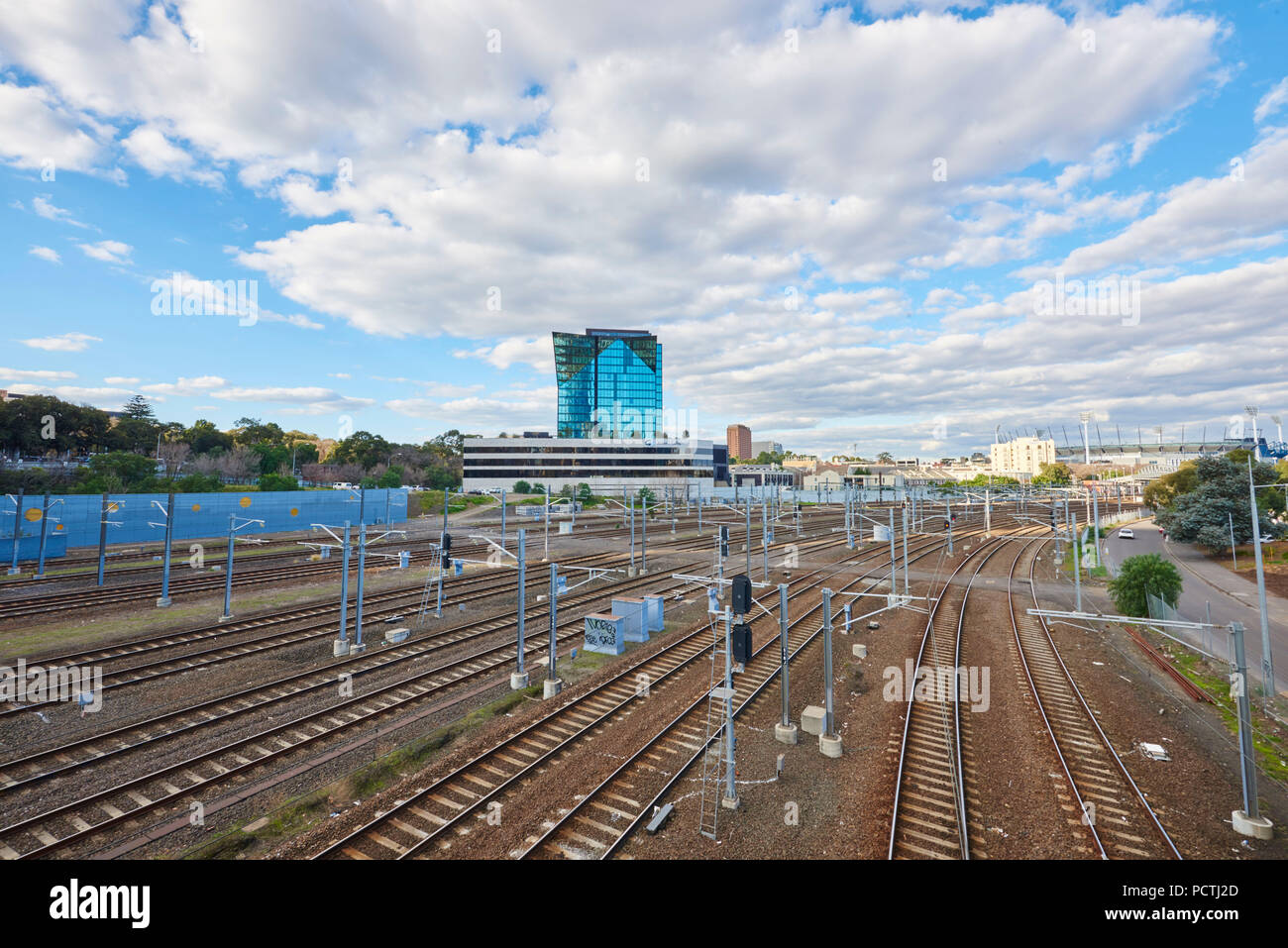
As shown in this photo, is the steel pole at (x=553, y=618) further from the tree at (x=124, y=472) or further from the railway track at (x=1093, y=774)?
the tree at (x=124, y=472)

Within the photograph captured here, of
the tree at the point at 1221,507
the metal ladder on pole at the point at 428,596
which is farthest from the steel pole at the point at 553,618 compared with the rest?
the tree at the point at 1221,507

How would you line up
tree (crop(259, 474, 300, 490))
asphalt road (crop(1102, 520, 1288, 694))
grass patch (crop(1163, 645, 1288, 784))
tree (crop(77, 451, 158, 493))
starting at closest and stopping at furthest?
1. grass patch (crop(1163, 645, 1288, 784))
2. asphalt road (crop(1102, 520, 1288, 694))
3. tree (crop(77, 451, 158, 493))
4. tree (crop(259, 474, 300, 490))

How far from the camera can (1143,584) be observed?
26.2 meters

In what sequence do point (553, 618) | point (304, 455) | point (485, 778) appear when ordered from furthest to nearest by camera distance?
point (304, 455)
point (553, 618)
point (485, 778)

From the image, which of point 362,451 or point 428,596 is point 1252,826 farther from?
point 362,451

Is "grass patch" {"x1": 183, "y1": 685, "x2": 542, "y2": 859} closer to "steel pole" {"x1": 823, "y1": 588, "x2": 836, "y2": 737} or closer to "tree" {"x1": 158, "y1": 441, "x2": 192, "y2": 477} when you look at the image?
"steel pole" {"x1": 823, "y1": 588, "x2": 836, "y2": 737}

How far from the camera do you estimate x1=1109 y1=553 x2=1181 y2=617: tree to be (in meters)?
25.8

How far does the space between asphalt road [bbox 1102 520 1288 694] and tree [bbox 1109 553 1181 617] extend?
5.13 ft

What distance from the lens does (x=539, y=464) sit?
442 ft

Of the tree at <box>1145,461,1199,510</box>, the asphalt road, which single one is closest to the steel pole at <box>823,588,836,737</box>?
the asphalt road

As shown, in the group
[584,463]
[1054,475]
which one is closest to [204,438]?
[584,463]

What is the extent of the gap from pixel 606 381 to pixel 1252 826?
166023 millimetres

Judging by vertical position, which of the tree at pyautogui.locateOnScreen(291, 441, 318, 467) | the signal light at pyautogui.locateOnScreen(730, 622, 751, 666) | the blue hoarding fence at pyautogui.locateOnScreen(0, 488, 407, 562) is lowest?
the signal light at pyautogui.locateOnScreen(730, 622, 751, 666)

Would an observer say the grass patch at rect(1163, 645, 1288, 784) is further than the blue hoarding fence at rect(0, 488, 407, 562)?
No
